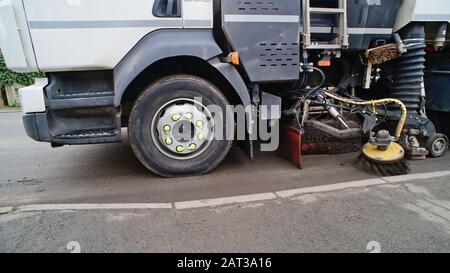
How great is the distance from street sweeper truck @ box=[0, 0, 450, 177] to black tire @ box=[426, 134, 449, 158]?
→ 14 mm

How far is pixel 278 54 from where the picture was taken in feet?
11.1

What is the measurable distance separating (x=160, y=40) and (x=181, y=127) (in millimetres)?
874

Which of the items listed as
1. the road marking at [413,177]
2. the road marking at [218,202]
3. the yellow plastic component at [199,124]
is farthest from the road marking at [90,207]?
the road marking at [413,177]

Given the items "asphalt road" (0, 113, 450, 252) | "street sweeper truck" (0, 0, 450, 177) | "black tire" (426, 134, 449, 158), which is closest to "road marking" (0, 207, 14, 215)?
"asphalt road" (0, 113, 450, 252)

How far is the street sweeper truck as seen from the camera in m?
2.97

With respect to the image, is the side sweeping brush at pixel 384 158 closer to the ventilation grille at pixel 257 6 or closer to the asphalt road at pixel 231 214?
the asphalt road at pixel 231 214

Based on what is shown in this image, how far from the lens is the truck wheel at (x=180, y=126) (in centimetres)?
321

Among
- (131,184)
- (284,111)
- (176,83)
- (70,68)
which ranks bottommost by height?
(131,184)

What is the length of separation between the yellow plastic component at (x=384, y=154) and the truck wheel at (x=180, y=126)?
155 centimetres

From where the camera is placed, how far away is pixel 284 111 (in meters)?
3.82

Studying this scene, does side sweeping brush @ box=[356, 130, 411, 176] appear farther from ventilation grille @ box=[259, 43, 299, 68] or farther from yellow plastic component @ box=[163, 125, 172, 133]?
yellow plastic component @ box=[163, 125, 172, 133]

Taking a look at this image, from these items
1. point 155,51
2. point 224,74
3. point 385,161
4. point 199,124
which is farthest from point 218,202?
point 385,161
